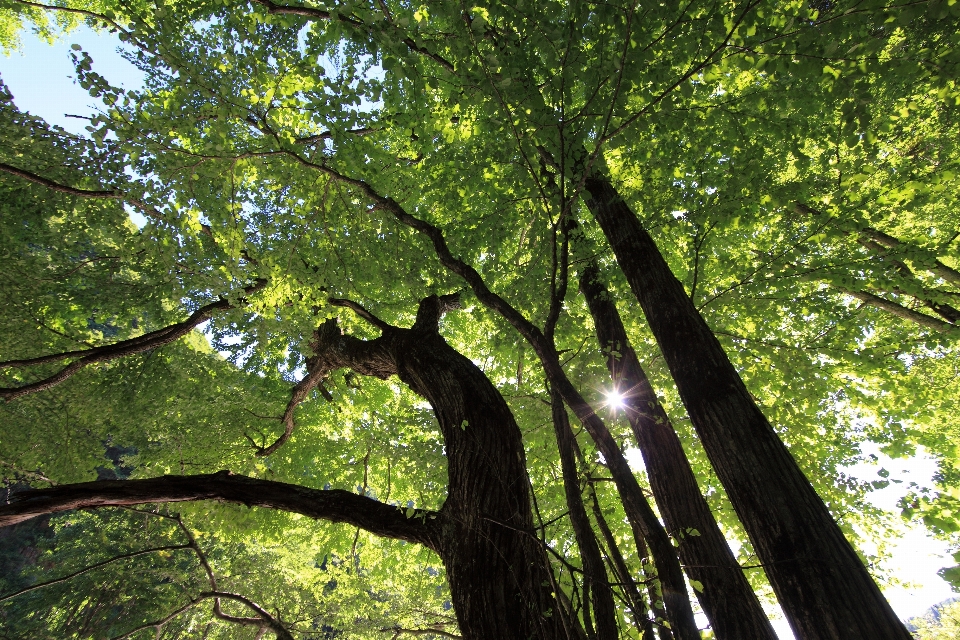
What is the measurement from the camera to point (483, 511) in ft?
9.75

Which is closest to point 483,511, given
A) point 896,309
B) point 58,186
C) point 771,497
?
point 771,497

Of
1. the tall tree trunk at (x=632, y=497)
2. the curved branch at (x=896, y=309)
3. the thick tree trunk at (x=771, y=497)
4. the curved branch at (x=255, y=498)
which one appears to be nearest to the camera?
the tall tree trunk at (x=632, y=497)

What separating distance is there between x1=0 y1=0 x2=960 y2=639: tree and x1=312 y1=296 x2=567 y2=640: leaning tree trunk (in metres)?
0.02

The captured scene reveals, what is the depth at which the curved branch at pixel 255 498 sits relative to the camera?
10.4 ft

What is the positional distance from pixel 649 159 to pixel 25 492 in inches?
250

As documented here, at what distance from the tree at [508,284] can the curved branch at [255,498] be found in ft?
0.08

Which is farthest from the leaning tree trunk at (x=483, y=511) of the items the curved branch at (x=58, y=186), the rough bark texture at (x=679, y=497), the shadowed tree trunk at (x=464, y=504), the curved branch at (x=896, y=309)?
the curved branch at (x=896, y=309)

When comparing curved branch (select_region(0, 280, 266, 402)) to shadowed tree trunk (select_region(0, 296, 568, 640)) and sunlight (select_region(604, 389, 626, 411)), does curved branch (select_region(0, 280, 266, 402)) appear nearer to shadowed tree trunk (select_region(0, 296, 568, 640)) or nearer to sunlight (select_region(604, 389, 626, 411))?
shadowed tree trunk (select_region(0, 296, 568, 640))

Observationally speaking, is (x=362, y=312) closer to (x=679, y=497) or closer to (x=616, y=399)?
(x=616, y=399)

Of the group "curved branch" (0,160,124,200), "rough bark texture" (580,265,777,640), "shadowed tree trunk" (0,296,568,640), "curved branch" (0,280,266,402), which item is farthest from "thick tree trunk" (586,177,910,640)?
"curved branch" (0,160,124,200)

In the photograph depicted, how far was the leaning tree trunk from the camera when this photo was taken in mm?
2559

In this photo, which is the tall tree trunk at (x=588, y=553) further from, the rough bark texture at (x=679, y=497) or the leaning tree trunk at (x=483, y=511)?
the rough bark texture at (x=679, y=497)

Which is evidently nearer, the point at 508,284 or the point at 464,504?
the point at 464,504

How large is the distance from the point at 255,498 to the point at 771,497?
140 inches
